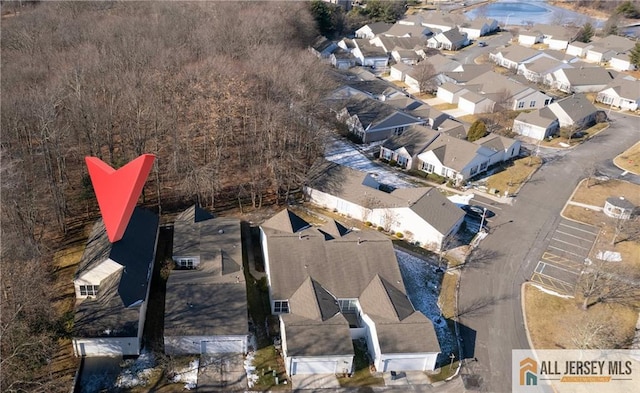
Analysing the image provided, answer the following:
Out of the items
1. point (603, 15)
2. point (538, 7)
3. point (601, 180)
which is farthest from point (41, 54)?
point (538, 7)

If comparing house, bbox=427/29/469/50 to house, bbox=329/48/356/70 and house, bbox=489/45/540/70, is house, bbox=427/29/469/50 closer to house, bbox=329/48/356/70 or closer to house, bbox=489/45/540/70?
house, bbox=489/45/540/70

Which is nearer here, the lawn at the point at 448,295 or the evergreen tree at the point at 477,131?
the lawn at the point at 448,295

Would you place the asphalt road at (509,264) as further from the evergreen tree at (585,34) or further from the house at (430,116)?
the evergreen tree at (585,34)

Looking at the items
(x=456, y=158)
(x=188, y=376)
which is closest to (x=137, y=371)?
(x=188, y=376)

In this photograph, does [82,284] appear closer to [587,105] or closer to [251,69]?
[251,69]

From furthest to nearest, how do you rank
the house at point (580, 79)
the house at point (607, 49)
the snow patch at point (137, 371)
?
the house at point (607, 49) → the house at point (580, 79) → the snow patch at point (137, 371)

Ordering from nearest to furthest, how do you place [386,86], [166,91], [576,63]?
[166,91] < [386,86] < [576,63]

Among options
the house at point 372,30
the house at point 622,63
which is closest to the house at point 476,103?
the house at point 622,63
